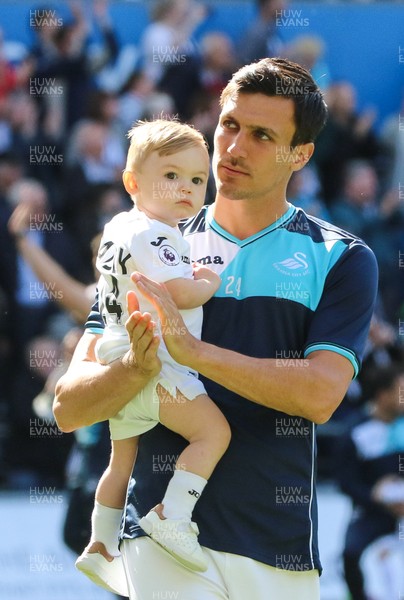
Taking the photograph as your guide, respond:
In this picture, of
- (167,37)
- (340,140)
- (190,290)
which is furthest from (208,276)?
(340,140)

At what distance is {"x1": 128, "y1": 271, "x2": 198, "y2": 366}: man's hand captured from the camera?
298 centimetres

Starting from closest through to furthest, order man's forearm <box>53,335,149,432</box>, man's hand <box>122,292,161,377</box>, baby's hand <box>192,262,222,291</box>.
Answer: man's hand <box>122,292,161,377</box> → man's forearm <box>53,335,149,432</box> → baby's hand <box>192,262,222,291</box>

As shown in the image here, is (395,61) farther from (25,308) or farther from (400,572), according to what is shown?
(400,572)

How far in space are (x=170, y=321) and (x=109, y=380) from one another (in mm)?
246

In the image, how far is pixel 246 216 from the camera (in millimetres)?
3393

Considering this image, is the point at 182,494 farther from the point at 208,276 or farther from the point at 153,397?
the point at 208,276

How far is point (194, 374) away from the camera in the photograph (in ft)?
10.6

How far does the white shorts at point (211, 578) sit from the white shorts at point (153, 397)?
0.30 meters

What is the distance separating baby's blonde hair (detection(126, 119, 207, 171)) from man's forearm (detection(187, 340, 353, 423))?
0.57 metres

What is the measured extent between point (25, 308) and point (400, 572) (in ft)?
10.3

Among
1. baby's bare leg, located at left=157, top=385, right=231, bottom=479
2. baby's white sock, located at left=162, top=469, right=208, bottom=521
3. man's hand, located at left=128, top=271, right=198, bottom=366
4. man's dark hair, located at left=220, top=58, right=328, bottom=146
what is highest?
man's dark hair, located at left=220, top=58, right=328, bottom=146

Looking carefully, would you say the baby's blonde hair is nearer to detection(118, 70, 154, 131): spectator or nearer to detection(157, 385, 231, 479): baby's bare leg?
detection(157, 385, 231, 479): baby's bare leg

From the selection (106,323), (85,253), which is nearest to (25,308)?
(85,253)

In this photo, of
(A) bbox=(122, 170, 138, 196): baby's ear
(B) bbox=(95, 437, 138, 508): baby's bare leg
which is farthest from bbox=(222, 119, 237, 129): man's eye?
(B) bbox=(95, 437, 138, 508): baby's bare leg
